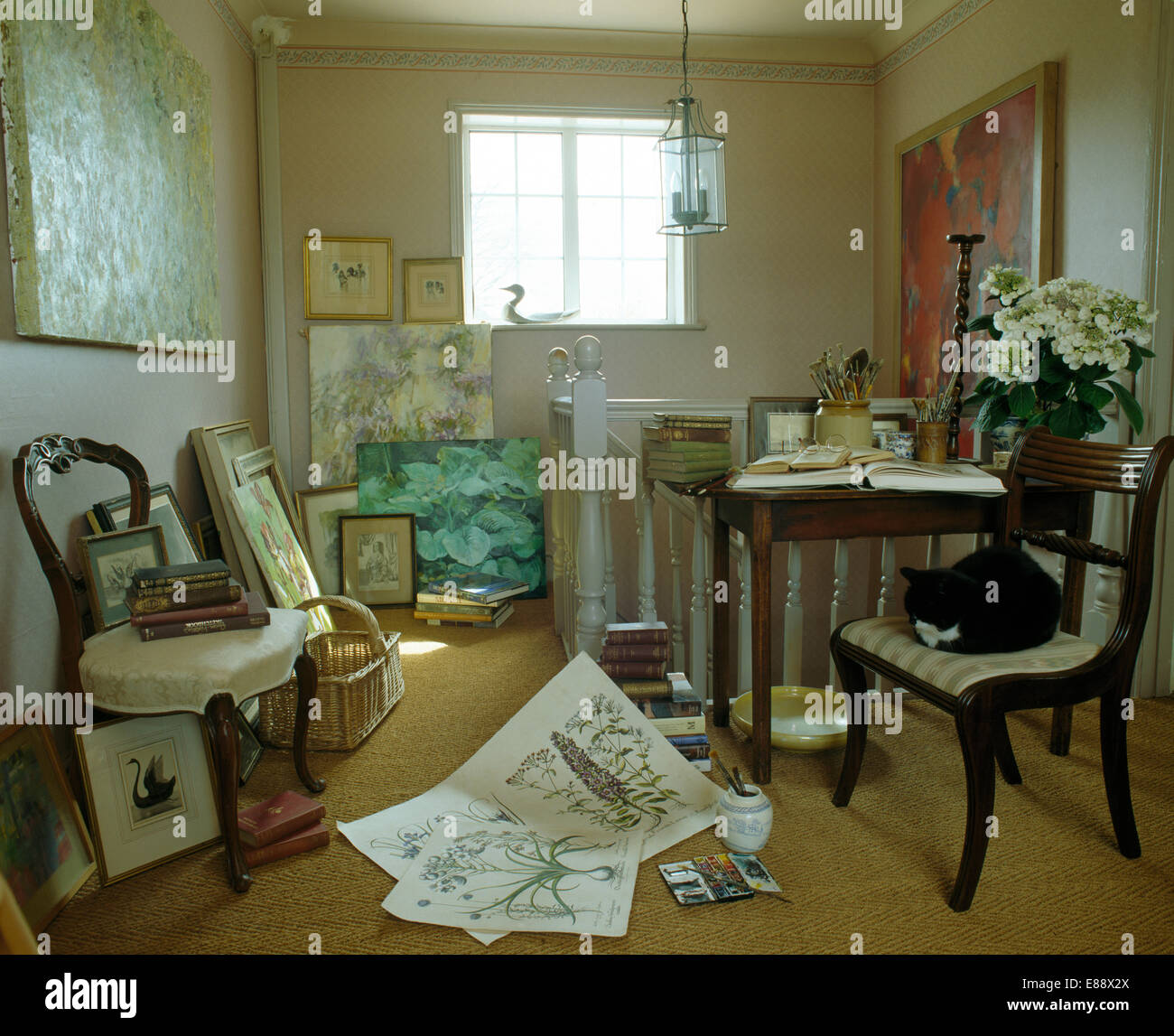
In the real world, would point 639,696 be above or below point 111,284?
below

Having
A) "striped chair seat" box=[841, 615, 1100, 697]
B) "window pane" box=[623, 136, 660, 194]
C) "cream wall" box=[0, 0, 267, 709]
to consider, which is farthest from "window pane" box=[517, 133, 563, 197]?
"striped chair seat" box=[841, 615, 1100, 697]

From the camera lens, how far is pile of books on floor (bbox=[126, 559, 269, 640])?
6.85 feet

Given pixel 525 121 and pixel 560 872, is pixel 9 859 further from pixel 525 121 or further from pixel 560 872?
pixel 525 121

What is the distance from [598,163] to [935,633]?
4.03m

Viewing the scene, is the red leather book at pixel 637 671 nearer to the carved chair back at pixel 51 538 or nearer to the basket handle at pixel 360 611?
the basket handle at pixel 360 611

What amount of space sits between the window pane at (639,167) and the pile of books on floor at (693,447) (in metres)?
2.98

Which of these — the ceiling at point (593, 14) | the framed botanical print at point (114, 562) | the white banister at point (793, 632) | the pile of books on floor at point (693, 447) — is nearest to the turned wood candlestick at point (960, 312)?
the white banister at point (793, 632)

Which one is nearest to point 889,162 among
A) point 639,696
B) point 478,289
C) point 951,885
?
point 478,289

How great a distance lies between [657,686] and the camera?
2.50 meters

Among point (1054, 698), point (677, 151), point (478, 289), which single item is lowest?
point (1054, 698)

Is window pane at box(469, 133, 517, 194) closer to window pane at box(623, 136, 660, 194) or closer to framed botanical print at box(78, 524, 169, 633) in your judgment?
window pane at box(623, 136, 660, 194)
